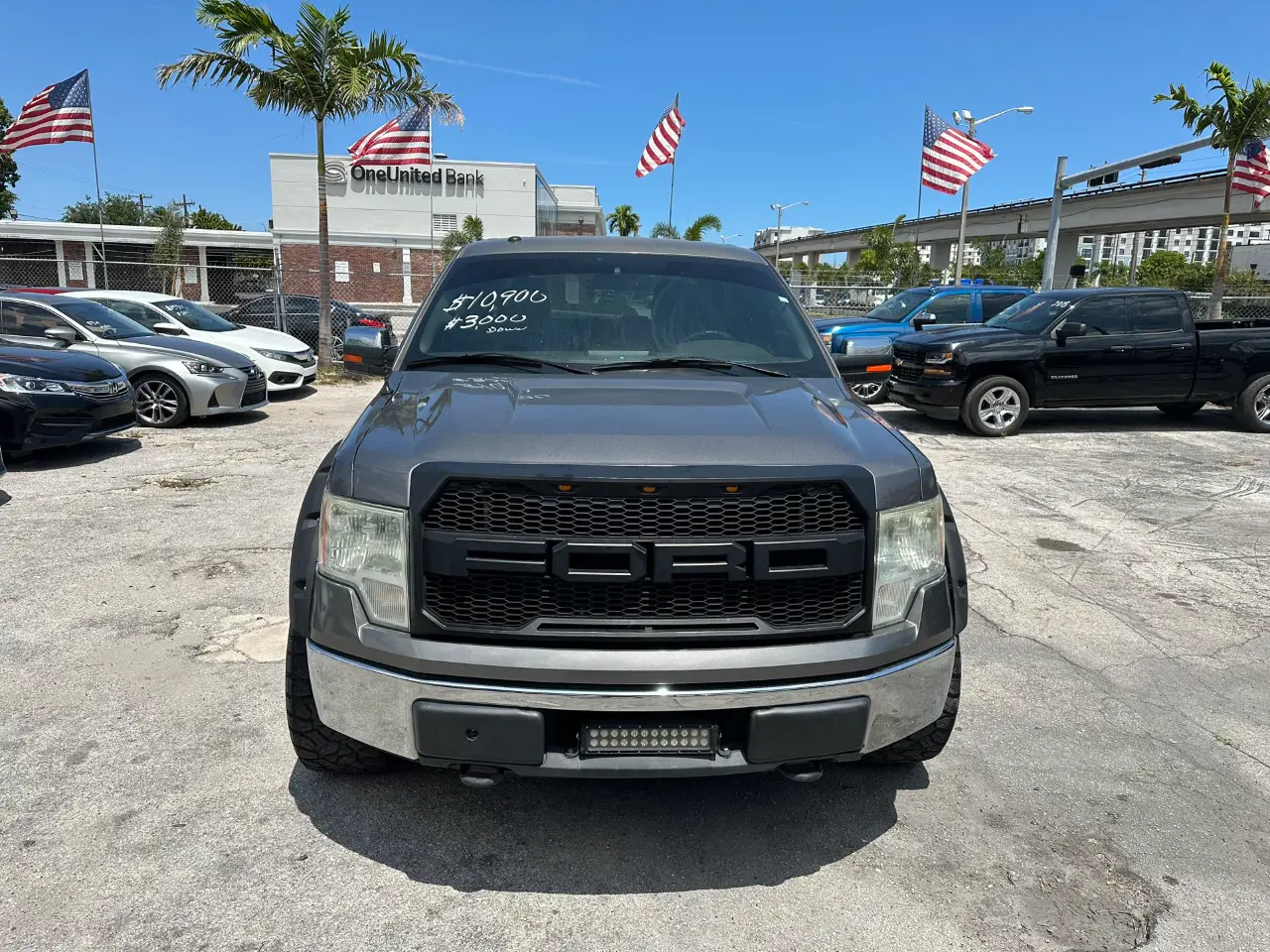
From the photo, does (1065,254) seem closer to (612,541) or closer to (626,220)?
(626,220)

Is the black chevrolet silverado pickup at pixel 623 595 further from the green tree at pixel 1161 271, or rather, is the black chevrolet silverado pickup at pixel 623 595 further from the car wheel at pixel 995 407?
the green tree at pixel 1161 271

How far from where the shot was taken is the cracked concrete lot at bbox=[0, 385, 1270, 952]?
8.05ft

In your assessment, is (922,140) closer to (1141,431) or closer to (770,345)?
(1141,431)

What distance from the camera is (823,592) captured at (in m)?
2.50

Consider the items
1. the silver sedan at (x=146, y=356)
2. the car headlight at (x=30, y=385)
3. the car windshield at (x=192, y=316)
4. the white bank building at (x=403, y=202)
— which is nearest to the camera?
the car headlight at (x=30, y=385)

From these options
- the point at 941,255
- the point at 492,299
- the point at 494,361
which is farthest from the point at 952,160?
the point at 941,255

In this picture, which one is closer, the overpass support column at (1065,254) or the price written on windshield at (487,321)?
the price written on windshield at (487,321)

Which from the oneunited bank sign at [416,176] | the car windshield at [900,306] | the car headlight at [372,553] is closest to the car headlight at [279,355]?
the car windshield at [900,306]

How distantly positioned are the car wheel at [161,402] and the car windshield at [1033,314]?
403 inches

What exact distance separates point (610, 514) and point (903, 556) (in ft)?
2.93

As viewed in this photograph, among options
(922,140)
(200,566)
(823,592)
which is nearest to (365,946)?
(823,592)

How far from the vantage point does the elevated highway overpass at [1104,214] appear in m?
39.6

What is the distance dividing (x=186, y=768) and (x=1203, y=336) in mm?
12037

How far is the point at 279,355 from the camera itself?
1352 cm
